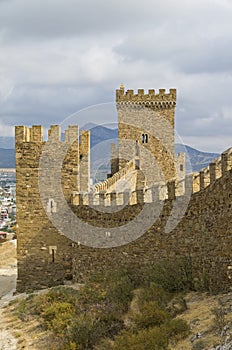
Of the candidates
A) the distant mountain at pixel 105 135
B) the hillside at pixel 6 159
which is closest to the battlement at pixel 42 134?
the distant mountain at pixel 105 135

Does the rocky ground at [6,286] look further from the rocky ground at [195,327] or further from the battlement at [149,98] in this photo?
the battlement at [149,98]

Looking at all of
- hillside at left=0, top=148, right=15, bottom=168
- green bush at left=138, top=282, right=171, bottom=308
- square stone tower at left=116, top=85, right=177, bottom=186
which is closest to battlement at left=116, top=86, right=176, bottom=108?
square stone tower at left=116, top=85, right=177, bottom=186

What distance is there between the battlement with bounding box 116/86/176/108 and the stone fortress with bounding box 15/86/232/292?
7.93 metres

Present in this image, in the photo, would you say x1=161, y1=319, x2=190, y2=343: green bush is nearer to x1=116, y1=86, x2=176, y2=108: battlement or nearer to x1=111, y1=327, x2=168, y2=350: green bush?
x1=111, y1=327, x2=168, y2=350: green bush

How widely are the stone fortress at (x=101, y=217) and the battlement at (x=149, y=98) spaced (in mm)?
7931

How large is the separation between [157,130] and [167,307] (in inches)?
805

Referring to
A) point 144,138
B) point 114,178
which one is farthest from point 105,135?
point 114,178

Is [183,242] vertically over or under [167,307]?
over

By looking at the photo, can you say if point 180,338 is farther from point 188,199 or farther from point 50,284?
point 50,284

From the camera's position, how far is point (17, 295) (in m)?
15.7

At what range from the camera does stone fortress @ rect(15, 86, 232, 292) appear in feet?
35.2

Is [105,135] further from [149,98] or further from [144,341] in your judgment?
[144,341]

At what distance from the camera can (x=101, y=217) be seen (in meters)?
14.2

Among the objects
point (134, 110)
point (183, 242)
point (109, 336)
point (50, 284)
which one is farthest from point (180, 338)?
point (134, 110)
